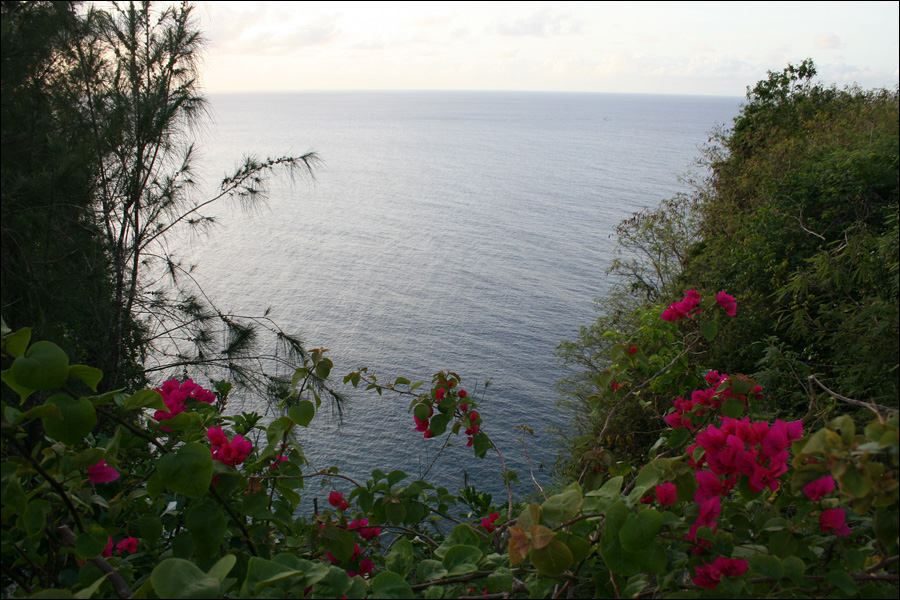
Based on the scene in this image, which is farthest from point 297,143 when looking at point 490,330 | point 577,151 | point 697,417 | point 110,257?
point 697,417

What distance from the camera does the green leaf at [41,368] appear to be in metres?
0.99

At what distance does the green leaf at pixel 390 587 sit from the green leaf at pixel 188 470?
402mm

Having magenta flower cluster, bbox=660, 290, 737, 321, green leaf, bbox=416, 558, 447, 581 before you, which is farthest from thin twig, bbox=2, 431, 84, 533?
magenta flower cluster, bbox=660, 290, 737, 321

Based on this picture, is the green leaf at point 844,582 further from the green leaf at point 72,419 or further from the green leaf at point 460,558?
the green leaf at point 72,419

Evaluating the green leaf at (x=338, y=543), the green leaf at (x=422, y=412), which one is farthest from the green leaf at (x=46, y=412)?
the green leaf at (x=422, y=412)

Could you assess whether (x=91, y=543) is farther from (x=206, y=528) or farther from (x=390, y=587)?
(x=390, y=587)

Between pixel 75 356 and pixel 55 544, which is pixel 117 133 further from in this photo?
pixel 55 544

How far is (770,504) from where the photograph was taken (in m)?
1.68

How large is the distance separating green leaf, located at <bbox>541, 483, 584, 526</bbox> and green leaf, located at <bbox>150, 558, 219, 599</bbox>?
68cm

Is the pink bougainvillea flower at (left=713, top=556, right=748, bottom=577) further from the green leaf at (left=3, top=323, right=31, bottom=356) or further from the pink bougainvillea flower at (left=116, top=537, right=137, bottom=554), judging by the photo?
the pink bougainvillea flower at (left=116, top=537, right=137, bottom=554)

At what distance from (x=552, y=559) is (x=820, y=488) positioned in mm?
586

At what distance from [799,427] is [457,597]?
3.06 ft

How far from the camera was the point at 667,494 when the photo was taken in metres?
1.31

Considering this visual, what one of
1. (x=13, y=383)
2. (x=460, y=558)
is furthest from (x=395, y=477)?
(x=13, y=383)
